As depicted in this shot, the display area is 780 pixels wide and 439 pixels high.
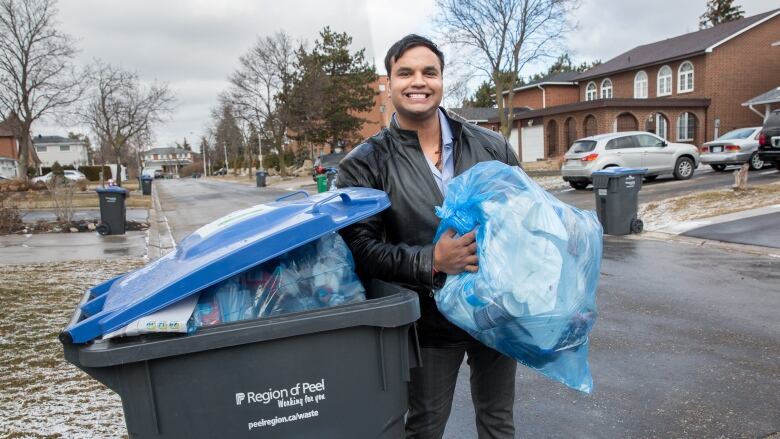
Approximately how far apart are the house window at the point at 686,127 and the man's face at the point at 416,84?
32.2m

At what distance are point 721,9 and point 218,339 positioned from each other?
65.8 metres

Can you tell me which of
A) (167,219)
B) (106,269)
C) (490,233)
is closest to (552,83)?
(167,219)

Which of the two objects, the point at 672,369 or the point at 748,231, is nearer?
the point at 672,369

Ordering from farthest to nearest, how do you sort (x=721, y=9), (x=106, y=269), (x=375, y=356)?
(x=721, y=9) < (x=106, y=269) < (x=375, y=356)

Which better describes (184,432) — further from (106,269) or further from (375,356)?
(106,269)

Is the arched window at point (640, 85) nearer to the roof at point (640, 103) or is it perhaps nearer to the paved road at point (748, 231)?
the roof at point (640, 103)

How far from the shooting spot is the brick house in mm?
28628

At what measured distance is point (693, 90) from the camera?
30.5m

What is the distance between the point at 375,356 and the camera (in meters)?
1.71

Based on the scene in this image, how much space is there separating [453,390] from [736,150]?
18.1 meters

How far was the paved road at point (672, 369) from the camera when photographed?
10.2ft

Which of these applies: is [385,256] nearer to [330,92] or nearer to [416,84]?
[416,84]

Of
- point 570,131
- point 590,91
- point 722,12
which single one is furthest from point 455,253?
point 722,12

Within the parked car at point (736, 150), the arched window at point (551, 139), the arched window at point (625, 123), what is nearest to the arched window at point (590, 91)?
the arched window at point (551, 139)
